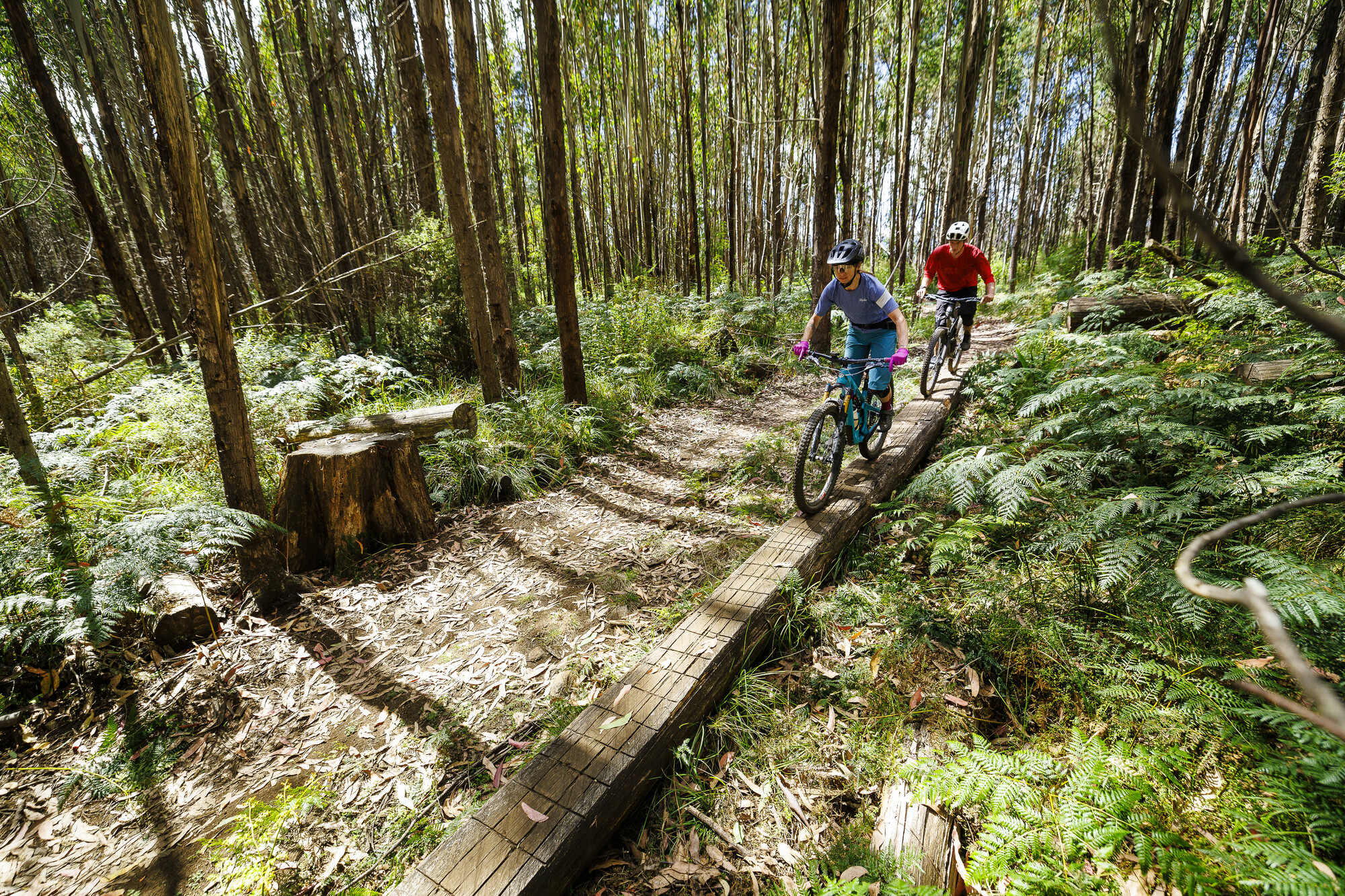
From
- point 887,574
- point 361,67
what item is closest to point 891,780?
point 887,574

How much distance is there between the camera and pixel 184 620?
11.8 ft

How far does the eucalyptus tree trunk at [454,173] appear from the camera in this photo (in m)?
5.89

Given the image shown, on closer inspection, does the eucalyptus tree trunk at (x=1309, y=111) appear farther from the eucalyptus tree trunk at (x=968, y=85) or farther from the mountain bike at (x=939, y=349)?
the eucalyptus tree trunk at (x=968, y=85)

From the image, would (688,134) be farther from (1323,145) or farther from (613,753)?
(613,753)

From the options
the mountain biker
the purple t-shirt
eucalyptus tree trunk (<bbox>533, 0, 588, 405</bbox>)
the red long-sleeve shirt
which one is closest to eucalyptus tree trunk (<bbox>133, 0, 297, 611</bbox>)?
eucalyptus tree trunk (<bbox>533, 0, 588, 405</bbox>)

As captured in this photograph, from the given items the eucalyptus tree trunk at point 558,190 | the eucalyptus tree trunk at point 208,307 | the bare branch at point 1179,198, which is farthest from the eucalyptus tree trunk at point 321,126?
the bare branch at point 1179,198

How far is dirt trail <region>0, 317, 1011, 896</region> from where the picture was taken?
255 centimetres

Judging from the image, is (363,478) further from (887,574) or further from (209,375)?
(887,574)

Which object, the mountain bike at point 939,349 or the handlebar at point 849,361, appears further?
the mountain bike at point 939,349

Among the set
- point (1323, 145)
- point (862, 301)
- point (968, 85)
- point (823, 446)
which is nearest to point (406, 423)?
point (823, 446)

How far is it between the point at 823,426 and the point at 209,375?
14.3ft

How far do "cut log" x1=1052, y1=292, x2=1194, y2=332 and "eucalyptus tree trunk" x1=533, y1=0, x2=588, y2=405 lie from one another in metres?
6.19

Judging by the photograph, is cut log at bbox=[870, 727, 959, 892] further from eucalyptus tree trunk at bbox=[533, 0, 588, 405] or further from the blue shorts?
eucalyptus tree trunk at bbox=[533, 0, 588, 405]

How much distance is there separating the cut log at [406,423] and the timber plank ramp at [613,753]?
383 centimetres
